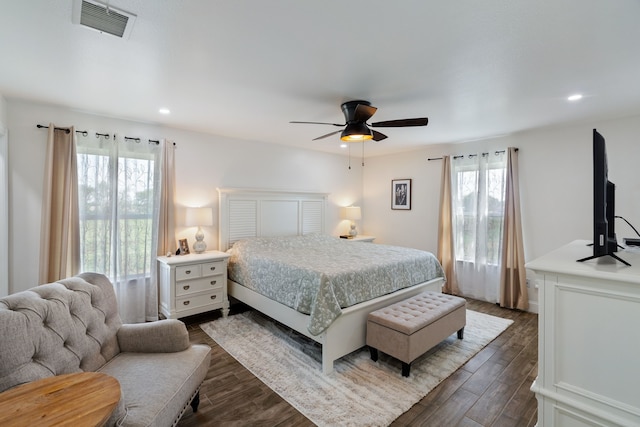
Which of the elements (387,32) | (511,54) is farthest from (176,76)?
(511,54)

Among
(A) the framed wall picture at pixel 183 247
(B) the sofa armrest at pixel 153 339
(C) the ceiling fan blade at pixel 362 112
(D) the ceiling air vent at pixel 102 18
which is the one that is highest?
(D) the ceiling air vent at pixel 102 18

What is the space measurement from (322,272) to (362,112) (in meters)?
1.56

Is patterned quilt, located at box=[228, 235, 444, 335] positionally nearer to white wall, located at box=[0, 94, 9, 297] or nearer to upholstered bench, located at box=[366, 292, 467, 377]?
upholstered bench, located at box=[366, 292, 467, 377]

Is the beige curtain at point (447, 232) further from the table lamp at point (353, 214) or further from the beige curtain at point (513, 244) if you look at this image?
the table lamp at point (353, 214)

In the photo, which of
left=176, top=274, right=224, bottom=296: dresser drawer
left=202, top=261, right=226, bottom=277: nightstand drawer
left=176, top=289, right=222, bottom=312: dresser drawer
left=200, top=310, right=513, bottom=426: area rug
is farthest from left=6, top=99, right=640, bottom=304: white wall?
left=200, top=310, right=513, bottom=426: area rug

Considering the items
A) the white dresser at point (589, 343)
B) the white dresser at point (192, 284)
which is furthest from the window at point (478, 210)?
the white dresser at point (192, 284)

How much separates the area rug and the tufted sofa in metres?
0.80

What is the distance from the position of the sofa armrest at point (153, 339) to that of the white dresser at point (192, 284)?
5.06 feet

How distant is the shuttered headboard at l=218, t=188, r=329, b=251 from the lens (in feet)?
14.2

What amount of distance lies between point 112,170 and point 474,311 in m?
5.07

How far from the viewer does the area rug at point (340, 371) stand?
6.95 ft

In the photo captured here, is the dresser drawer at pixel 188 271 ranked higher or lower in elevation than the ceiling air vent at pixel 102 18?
lower

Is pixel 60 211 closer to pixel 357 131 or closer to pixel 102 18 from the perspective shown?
pixel 102 18

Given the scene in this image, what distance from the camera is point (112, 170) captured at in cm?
344
